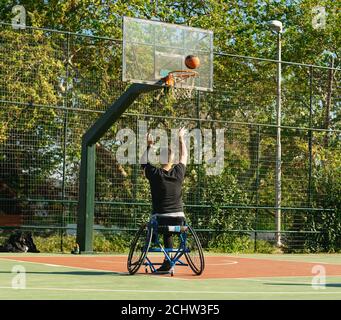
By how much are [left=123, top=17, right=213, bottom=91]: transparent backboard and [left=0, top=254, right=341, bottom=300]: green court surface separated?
468 centimetres

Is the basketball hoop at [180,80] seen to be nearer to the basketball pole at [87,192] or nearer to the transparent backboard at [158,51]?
the transparent backboard at [158,51]

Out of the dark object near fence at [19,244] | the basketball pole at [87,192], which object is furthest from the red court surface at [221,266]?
the dark object near fence at [19,244]

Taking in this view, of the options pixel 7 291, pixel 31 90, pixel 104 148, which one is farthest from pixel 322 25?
pixel 7 291

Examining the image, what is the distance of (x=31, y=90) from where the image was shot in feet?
67.7

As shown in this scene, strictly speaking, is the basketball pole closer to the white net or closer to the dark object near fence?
the dark object near fence

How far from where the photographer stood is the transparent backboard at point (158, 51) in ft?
55.5

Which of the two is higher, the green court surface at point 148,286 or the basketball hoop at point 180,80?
the basketball hoop at point 180,80

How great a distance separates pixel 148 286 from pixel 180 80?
6841mm

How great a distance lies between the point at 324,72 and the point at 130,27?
11.7 metres

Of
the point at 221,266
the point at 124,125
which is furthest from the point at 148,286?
the point at 124,125

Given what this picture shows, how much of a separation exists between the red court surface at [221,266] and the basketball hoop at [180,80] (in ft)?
10.8

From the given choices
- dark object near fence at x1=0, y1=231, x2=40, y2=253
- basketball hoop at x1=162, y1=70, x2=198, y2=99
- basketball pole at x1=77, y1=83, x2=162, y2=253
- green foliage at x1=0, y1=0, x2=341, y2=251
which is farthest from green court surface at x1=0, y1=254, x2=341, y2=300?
green foliage at x1=0, y1=0, x2=341, y2=251

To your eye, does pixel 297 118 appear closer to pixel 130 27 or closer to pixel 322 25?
pixel 322 25

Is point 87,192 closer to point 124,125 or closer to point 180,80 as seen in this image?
point 180,80
